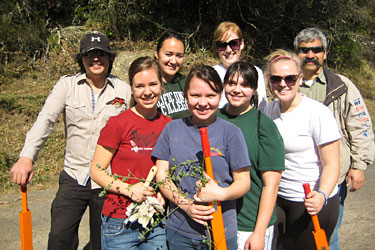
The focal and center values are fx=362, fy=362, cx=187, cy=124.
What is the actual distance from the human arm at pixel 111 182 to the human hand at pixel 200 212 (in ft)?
0.92

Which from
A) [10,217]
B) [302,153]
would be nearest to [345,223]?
[302,153]

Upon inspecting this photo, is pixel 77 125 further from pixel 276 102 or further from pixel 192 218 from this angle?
pixel 276 102

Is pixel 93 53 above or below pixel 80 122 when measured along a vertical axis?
above

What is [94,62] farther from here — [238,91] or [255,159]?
[255,159]

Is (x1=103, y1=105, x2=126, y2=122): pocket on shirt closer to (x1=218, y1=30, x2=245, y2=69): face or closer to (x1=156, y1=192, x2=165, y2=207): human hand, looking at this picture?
(x1=156, y1=192, x2=165, y2=207): human hand

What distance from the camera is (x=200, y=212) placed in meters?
2.07

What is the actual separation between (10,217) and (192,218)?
3.59m

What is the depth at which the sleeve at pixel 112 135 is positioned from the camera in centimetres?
236

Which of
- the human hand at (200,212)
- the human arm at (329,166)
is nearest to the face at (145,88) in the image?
the human hand at (200,212)

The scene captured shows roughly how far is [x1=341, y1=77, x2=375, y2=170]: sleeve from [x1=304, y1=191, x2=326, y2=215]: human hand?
2.79 feet

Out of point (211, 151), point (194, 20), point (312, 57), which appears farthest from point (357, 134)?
Answer: point (194, 20)

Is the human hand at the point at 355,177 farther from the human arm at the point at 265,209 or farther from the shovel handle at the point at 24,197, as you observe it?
the shovel handle at the point at 24,197

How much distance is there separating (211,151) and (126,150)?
0.60 m

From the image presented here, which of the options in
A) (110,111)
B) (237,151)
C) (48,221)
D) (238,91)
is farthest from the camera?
(48,221)
